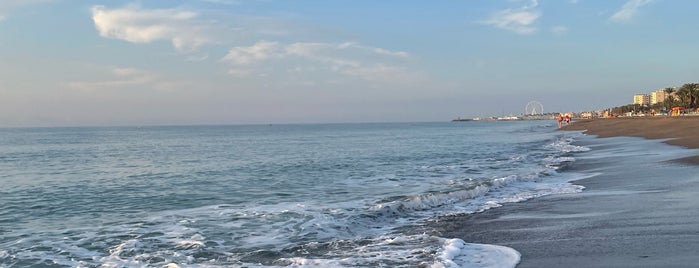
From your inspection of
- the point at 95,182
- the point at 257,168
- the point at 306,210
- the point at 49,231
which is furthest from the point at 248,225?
the point at 257,168

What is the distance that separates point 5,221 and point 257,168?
15082 mm

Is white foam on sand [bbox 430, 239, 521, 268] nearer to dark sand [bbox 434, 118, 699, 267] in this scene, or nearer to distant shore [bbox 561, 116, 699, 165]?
dark sand [bbox 434, 118, 699, 267]

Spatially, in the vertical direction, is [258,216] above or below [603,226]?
below

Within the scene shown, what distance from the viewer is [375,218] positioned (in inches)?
477

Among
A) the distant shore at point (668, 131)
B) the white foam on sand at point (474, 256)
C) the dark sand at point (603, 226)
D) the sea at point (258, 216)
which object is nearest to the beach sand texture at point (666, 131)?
the distant shore at point (668, 131)

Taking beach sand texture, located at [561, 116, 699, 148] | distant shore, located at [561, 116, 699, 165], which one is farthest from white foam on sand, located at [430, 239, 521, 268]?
beach sand texture, located at [561, 116, 699, 148]

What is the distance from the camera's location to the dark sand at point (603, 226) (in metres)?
7.29

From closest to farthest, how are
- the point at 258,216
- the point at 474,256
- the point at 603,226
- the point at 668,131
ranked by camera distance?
the point at 474,256, the point at 603,226, the point at 258,216, the point at 668,131

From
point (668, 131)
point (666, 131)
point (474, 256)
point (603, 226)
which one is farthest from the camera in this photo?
point (666, 131)

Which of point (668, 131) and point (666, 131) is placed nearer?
point (668, 131)

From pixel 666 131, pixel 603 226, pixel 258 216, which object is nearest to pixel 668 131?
pixel 666 131

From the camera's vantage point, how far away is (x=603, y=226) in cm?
941

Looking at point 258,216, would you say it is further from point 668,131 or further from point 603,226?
point 668,131

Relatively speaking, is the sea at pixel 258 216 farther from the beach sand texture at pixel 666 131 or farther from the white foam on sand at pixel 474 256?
the beach sand texture at pixel 666 131
